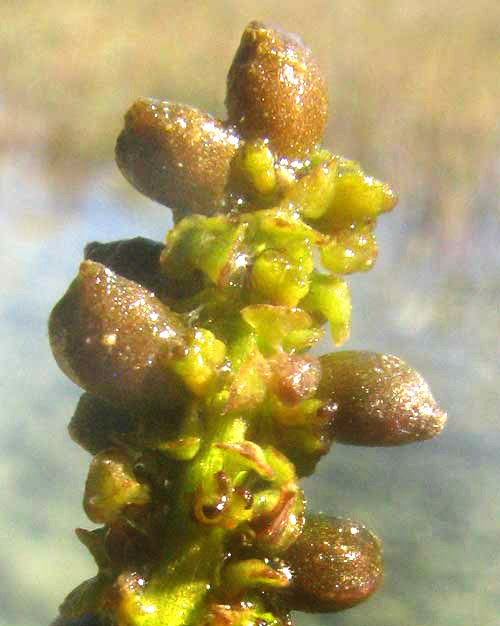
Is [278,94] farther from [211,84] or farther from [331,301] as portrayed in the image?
[211,84]

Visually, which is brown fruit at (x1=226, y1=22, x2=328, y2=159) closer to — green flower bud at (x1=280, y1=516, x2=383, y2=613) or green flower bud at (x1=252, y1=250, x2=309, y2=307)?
green flower bud at (x1=252, y1=250, x2=309, y2=307)

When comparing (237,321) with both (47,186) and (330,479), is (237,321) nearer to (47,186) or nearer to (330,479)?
(330,479)

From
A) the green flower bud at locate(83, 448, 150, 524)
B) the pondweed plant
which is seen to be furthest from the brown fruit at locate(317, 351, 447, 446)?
the green flower bud at locate(83, 448, 150, 524)

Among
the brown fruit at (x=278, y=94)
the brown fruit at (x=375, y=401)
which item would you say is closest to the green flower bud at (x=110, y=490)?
the brown fruit at (x=375, y=401)

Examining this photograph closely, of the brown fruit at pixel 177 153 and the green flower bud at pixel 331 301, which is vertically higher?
the brown fruit at pixel 177 153

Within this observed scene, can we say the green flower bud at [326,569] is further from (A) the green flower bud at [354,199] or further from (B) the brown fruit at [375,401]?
(A) the green flower bud at [354,199]

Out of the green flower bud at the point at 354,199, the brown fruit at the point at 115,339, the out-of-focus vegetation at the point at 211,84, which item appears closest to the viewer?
the brown fruit at the point at 115,339

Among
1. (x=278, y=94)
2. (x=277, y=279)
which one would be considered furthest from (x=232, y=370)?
(x=278, y=94)
